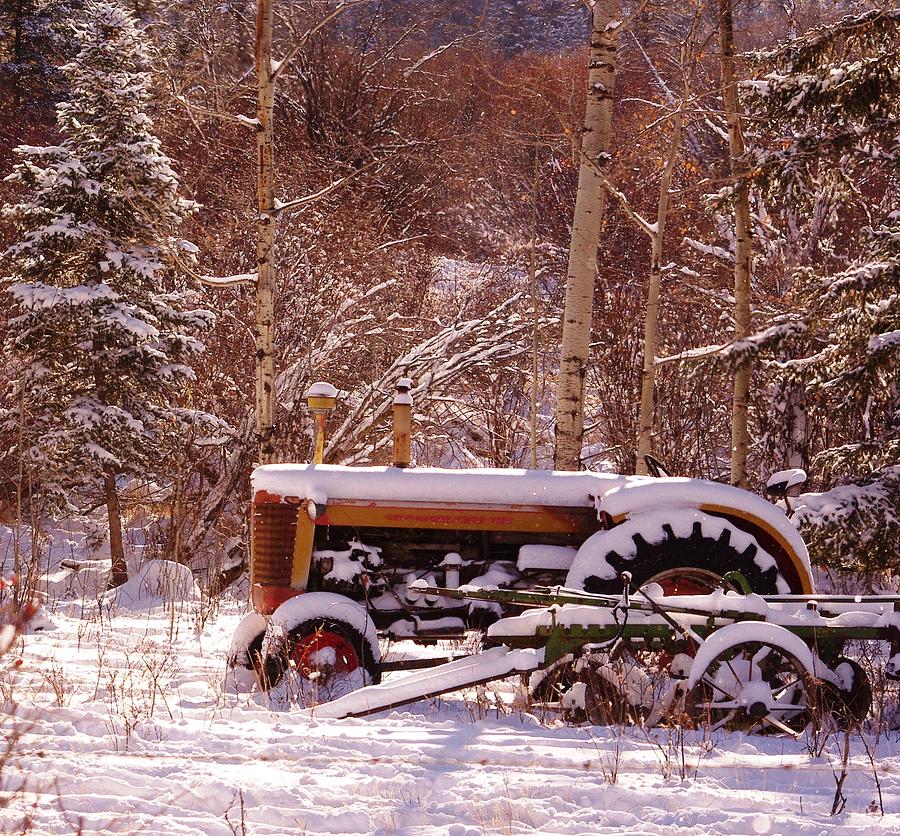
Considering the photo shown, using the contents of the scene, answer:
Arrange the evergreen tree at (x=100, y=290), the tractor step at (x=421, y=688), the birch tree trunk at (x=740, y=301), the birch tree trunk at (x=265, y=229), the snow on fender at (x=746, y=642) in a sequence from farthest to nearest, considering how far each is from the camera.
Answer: the evergreen tree at (x=100, y=290) < the birch tree trunk at (x=265, y=229) < the birch tree trunk at (x=740, y=301) < the tractor step at (x=421, y=688) < the snow on fender at (x=746, y=642)

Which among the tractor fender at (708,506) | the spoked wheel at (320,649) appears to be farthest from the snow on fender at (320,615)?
the tractor fender at (708,506)

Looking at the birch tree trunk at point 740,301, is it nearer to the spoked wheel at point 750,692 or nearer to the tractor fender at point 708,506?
the tractor fender at point 708,506

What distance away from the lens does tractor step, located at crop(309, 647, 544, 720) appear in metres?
4.60

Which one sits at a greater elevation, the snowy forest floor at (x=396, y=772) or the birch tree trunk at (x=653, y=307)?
the birch tree trunk at (x=653, y=307)

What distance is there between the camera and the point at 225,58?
21.0 metres

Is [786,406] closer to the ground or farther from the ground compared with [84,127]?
closer to the ground

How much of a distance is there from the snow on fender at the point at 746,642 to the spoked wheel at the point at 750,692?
2 centimetres

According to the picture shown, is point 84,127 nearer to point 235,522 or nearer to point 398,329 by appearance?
point 235,522

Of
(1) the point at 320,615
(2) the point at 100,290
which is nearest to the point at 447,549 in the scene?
(1) the point at 320,615

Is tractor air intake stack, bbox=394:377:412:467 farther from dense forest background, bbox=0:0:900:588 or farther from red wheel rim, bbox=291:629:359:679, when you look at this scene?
dense forest background, bbox=0:0:900:588

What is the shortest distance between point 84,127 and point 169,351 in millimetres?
2613

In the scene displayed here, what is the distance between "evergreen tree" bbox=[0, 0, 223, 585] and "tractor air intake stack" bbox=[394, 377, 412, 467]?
5627 millimetres

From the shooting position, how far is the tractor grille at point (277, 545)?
551cm

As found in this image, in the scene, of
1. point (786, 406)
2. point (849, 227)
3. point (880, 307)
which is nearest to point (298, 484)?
point (880, 307)
